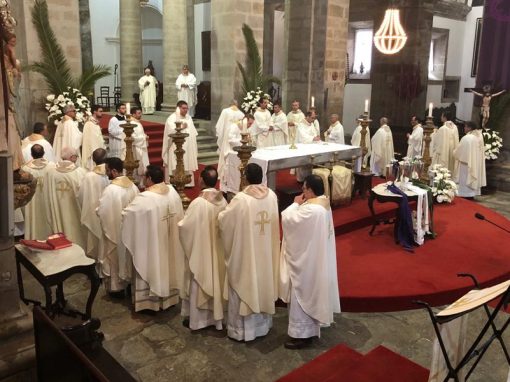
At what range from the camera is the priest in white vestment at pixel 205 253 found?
16.8 ft

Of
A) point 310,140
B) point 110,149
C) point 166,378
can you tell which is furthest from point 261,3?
point 166,378

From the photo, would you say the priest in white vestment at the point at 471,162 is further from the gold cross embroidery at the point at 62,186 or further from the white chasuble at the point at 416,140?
the gold cross embroidery at the point at 62,186

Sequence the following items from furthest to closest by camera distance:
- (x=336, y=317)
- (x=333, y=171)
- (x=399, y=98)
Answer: (x=399, y=98), (x=333, y=171), (x=336, y=317)

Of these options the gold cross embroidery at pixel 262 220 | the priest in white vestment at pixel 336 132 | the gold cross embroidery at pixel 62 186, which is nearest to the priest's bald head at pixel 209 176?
the gold cross embroidery at pixel 262 220

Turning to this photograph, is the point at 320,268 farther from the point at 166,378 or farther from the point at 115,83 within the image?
the point at 115,83

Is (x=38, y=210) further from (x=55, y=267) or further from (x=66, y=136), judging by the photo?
(x=55, y=267)

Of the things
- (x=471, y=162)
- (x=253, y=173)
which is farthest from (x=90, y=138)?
(x=471, y=162)

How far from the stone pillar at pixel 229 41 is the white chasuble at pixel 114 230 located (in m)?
7.73

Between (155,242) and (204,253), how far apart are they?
2.00ft

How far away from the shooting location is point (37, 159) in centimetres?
680

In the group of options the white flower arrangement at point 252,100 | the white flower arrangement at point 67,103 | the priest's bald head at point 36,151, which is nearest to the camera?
the priest's bald head at point 36,151

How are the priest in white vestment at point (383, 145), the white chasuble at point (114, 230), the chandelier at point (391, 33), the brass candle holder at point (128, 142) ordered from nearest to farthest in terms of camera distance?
the white chasuble at point (114, 230)
the brass candle holder at point (128, 142)
the chandelier at point (391, 33)
the priest in white vestment at point (383, 145)

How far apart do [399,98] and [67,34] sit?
12.6 meters

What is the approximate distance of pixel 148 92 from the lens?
55.3ft
